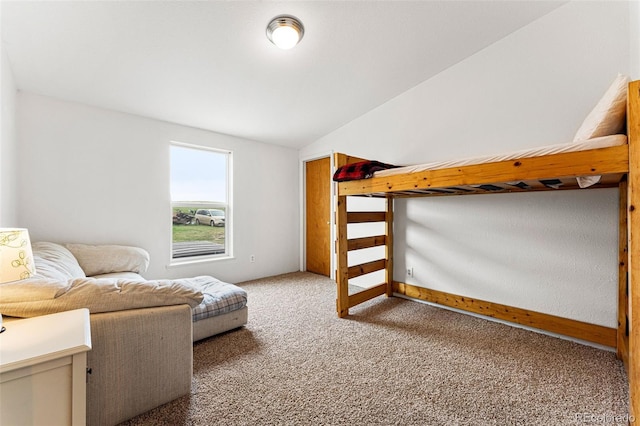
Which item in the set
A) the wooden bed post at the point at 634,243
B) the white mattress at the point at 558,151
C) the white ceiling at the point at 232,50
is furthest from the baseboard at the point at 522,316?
the white ceiling at the point at 232,50

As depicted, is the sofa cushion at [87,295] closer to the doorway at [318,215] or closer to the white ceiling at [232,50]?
the white ceiling at [232,50]

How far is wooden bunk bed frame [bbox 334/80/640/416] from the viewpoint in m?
1.18

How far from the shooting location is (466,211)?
8.87 feet

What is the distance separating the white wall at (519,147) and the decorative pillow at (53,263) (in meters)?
3.08

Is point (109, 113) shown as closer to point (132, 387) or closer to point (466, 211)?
point (132, 387)

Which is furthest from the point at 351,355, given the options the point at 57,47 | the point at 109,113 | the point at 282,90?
the point at 109,113

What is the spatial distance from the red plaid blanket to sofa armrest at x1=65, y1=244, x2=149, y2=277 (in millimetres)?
2273

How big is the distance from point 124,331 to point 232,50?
86.1 inches

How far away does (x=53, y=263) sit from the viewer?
186cm

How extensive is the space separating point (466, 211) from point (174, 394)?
2.82 m

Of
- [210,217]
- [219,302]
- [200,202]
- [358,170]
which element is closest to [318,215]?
[210,217]

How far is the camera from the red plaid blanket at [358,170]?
2.47 meters

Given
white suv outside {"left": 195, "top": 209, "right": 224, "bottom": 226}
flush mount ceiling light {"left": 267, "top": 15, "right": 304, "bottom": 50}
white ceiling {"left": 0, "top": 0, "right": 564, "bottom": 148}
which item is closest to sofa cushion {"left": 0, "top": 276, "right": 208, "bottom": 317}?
white ceiling {"left": 0, "top": 0, "right": 564, "bottom": 148}

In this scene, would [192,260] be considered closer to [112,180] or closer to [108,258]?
[108,258]
